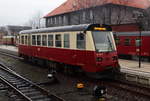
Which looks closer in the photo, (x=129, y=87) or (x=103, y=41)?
(x=129, y=87)

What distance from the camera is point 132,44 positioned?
22172 mm

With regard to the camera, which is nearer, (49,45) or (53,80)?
(53,80)

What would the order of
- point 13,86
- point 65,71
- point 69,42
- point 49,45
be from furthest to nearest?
1. point 49,45
2. point 65,71
3. point 69,42
4. point 13,86

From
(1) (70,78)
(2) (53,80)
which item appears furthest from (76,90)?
(1) (70,78)

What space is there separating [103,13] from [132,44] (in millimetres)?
13150

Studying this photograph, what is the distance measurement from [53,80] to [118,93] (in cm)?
372

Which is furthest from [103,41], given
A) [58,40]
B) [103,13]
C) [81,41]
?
[103,13]

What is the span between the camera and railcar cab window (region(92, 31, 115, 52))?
12102 mm

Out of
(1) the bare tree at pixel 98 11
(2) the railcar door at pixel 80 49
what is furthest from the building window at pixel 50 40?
(1) the bare tree at pixel 98 11

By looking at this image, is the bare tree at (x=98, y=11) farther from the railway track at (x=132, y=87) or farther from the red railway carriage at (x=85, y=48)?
the railway track at (x=132, y=87)

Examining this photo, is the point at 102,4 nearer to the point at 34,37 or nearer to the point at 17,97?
the point at 34,37

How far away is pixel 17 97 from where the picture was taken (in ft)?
31.8

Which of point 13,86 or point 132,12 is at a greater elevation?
point 132,12

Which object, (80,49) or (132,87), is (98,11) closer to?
(80,49)
